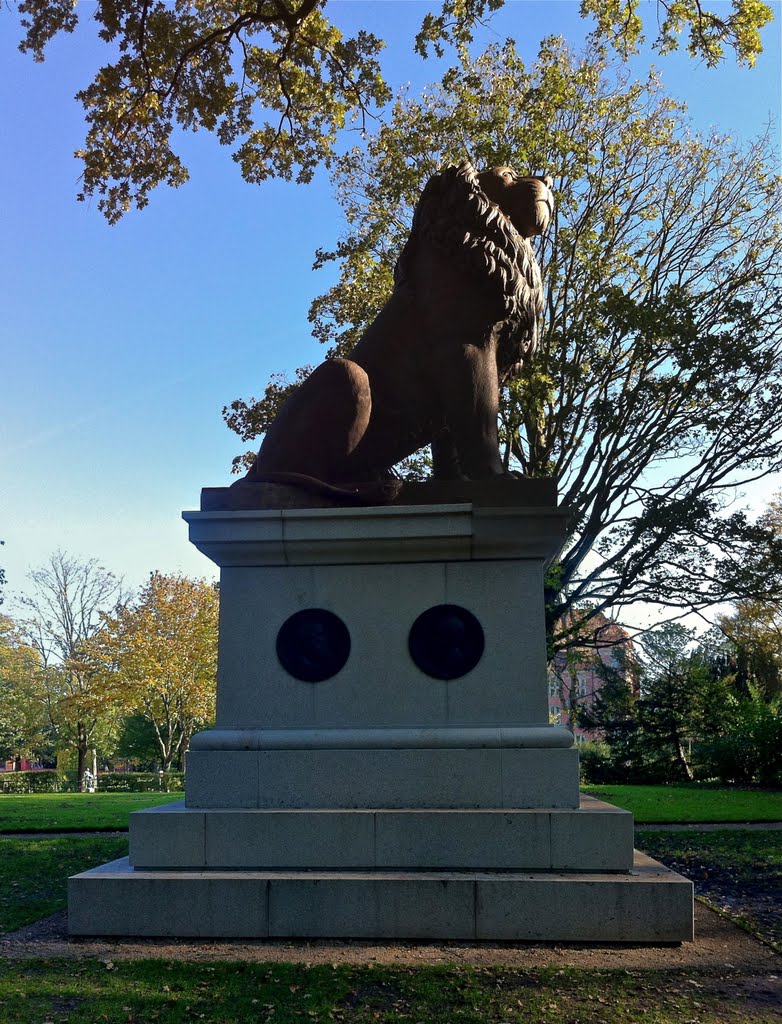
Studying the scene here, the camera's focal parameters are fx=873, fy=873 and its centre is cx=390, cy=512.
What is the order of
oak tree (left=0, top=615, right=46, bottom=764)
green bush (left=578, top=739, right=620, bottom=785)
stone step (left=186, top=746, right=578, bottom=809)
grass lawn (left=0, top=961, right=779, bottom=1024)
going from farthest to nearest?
1. oak tree (left=0, top=615, right=46, bottom=764)
2. green bush (left=578, top=739, right=620, bottom=785)
3. stone step (left=186, top=746, right=578, bottom=809)
4. grass lawn (left=0, top=961, right=779, bottom=1024)

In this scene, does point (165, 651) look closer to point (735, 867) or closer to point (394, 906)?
point (735, 867)

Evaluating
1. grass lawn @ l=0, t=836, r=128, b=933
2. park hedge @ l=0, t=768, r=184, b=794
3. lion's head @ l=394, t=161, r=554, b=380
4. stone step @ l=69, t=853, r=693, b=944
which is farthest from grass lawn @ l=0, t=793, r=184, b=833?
park hedge @ l=0, t=768, r=184, b=794

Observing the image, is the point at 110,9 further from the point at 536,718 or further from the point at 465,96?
the point at 536,718

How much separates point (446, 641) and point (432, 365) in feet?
6.98

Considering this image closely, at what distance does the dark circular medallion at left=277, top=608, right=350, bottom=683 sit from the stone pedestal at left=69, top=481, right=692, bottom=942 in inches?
0.6

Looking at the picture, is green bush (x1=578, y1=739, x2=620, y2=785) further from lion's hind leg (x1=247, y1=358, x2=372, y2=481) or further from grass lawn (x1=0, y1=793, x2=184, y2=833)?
lion's hind leg (x1=247, y1=358, x2=372, y2=481)

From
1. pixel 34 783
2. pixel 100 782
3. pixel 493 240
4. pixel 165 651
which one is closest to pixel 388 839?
pixel 493 240

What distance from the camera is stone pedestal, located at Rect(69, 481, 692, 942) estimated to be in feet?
17.1

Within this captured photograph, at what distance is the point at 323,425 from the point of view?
662cm

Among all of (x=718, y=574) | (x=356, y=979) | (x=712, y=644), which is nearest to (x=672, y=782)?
(x=718, y=574)

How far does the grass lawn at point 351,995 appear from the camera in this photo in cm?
396

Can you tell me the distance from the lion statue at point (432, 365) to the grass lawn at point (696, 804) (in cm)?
916

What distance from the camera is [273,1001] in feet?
13.6

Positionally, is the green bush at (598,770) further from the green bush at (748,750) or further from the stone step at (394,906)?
the stone step at (394,906)
